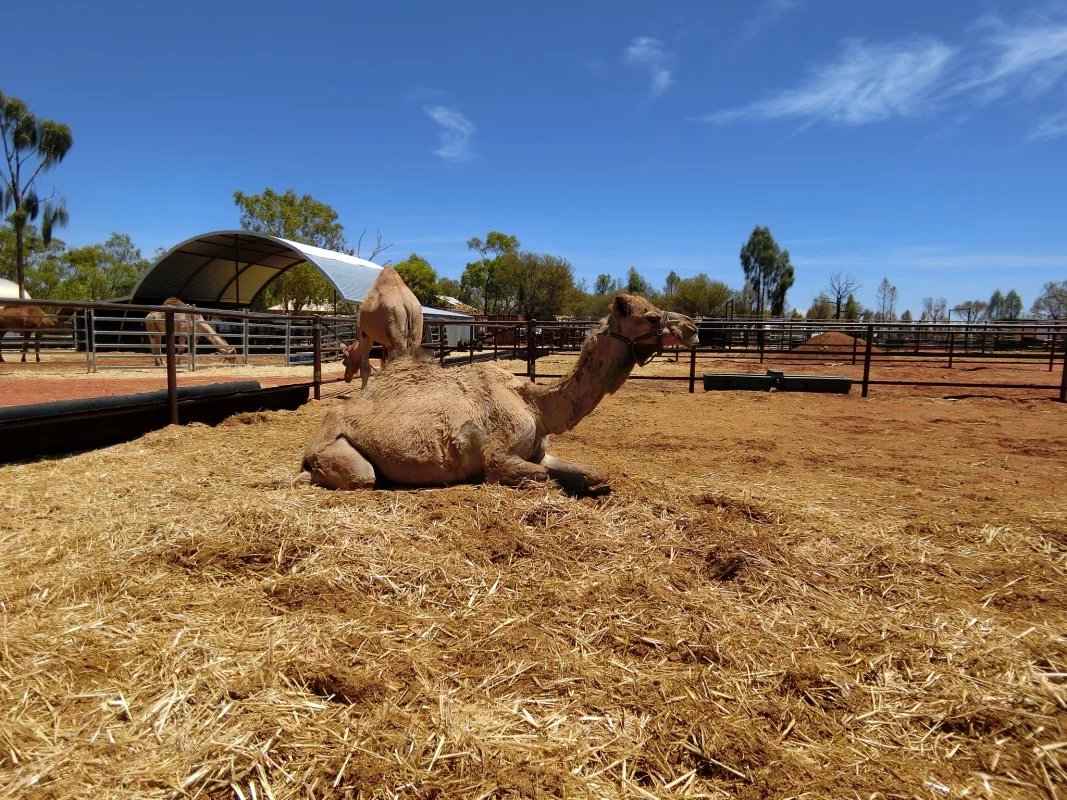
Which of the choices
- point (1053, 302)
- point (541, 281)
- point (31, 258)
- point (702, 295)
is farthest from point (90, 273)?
point (1053, 302)

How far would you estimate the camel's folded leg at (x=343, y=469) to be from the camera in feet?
13.3

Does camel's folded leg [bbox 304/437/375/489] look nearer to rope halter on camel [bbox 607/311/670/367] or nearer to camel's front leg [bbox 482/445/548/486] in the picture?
camel's front leg [bbox 482/445/548/486]

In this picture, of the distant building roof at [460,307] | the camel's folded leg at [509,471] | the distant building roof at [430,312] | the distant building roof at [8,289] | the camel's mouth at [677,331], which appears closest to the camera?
the camel's mouth at [677,331]

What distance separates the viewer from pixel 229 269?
1046 inches

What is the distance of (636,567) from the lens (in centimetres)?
303

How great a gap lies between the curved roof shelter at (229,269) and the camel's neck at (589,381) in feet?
58.2

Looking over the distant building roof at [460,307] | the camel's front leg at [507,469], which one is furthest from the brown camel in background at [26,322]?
the distant building roof at [460,307]

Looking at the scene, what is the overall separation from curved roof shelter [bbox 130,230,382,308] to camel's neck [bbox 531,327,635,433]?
17.7m

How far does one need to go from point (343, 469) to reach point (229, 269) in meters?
26.5

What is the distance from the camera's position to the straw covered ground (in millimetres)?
1742

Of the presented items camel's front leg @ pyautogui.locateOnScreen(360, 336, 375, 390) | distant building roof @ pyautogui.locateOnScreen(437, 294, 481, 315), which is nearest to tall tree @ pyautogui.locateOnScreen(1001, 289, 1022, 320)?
distant building roof @ pyautogui.locateOnScreen(437, 294, 481, 315)

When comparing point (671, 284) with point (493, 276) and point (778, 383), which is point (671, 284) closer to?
point (493, 276)

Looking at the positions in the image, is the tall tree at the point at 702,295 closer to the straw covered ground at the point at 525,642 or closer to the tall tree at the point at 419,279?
the tall tree at the point at 419,279

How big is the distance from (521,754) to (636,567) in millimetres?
1381
